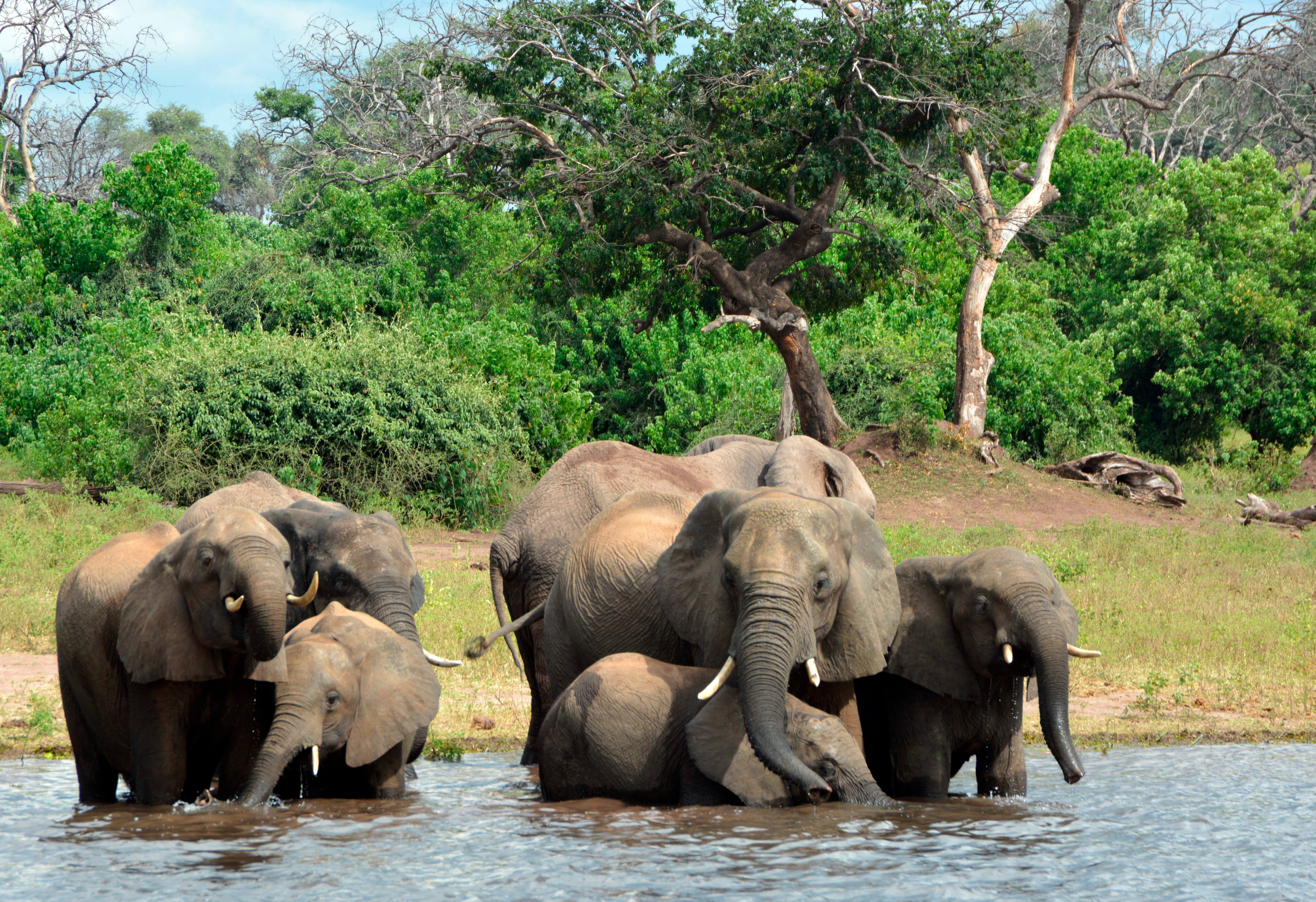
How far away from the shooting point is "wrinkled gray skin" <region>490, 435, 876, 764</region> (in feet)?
29.2

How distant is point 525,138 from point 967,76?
6.43 metres

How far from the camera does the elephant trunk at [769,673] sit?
6.00 meters

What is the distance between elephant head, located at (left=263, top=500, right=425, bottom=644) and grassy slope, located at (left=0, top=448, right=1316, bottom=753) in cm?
213

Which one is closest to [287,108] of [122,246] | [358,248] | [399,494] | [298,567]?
[122,246]

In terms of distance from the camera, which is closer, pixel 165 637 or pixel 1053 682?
pixel 165 637

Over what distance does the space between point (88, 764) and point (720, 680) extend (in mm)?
3363

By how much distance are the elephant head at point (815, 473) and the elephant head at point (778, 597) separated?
70.3 inches

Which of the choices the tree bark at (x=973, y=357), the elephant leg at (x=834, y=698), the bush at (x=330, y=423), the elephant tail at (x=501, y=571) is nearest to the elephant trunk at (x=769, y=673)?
the elephant leg at (x=834, y=698)

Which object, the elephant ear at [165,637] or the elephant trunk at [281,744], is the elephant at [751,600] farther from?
the elephant ear at [165,637]

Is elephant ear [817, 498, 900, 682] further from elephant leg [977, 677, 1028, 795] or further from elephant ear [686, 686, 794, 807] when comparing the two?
elephant leg [977, 677, 1028, 795]

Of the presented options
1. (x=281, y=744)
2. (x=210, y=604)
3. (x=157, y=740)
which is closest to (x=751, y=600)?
(x=281, y=744)

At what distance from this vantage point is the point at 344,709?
6836 mm

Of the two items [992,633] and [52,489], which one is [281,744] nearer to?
[992,633]

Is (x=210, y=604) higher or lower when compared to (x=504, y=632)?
higher
